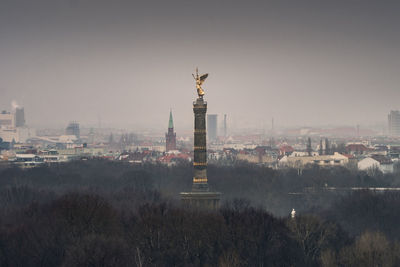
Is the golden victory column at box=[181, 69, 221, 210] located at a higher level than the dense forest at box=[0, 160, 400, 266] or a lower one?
higher

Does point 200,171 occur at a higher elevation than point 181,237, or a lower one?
higher

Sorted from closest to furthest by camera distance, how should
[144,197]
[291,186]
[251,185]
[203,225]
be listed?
[203,225] → [144,197] → [251,185] → [291,186]

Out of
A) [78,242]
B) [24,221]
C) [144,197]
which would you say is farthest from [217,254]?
[144,197]

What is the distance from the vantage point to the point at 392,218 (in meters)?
99.0

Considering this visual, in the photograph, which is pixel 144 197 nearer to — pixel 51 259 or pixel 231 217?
pixel 231 217

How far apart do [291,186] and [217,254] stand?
84.4 m

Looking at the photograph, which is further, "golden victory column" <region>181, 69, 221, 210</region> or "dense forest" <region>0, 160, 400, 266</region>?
"golden victory column" <region>181, 69, 221, 210</region>

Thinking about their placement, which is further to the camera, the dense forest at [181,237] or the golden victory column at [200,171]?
the golden victory column at [200,171]

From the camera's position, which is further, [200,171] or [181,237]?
[200,171]

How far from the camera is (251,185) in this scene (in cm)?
14638

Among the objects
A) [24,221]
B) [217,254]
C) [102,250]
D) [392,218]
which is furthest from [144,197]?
[102,250]

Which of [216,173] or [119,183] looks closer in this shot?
[119,183]

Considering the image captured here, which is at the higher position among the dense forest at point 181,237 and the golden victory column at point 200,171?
the golden victory column at point 200,171

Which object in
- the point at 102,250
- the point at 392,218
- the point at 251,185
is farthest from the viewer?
the point at 251,185
